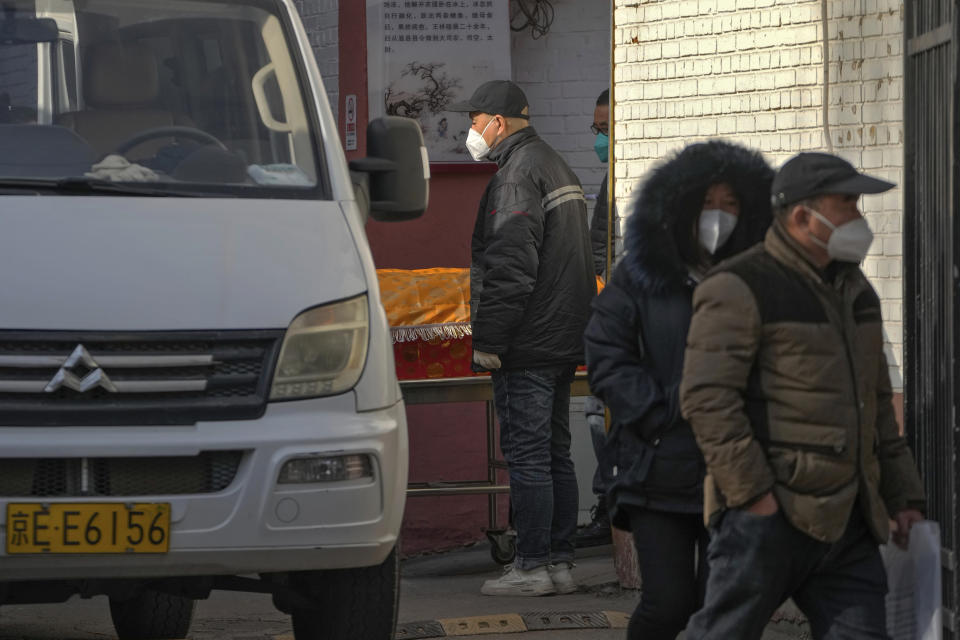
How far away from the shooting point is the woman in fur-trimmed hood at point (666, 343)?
4254 millimetres

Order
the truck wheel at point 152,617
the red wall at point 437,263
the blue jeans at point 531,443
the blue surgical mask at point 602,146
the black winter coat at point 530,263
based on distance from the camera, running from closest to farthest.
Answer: the truck wheel at point 152,617 < the black winter coat at point 530,263 < the blue jeans at point 531,443 < the blue surgical mask at point 602,146 < the red wall at point 437,263

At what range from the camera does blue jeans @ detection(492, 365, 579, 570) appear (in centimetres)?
703

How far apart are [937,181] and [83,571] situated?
253cm

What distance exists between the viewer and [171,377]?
434 cm

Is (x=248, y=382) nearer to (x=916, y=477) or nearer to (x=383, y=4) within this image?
(x=916, y=477)

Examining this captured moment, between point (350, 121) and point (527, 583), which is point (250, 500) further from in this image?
point (350, 121)

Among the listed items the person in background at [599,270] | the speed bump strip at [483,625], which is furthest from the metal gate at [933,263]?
the person in background at [599,270]

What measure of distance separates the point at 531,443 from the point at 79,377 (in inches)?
119

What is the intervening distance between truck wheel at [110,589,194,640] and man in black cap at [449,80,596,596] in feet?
4.96

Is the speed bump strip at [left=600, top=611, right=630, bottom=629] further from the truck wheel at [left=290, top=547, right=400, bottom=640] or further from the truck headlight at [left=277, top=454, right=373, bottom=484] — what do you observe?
the truck headlight at [left=277, top=454, right=373, bottom=484]

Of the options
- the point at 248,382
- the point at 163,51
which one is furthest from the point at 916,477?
the point at 163,51

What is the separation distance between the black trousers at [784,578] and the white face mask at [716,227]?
0.71 meters

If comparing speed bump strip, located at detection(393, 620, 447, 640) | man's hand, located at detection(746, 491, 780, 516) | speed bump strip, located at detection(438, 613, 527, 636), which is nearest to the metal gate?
man's hand, located at detection(746, 491, 780, 516)

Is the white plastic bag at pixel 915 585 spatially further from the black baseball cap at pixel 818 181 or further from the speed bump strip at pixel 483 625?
the speed bump strip at pixel 483 625
